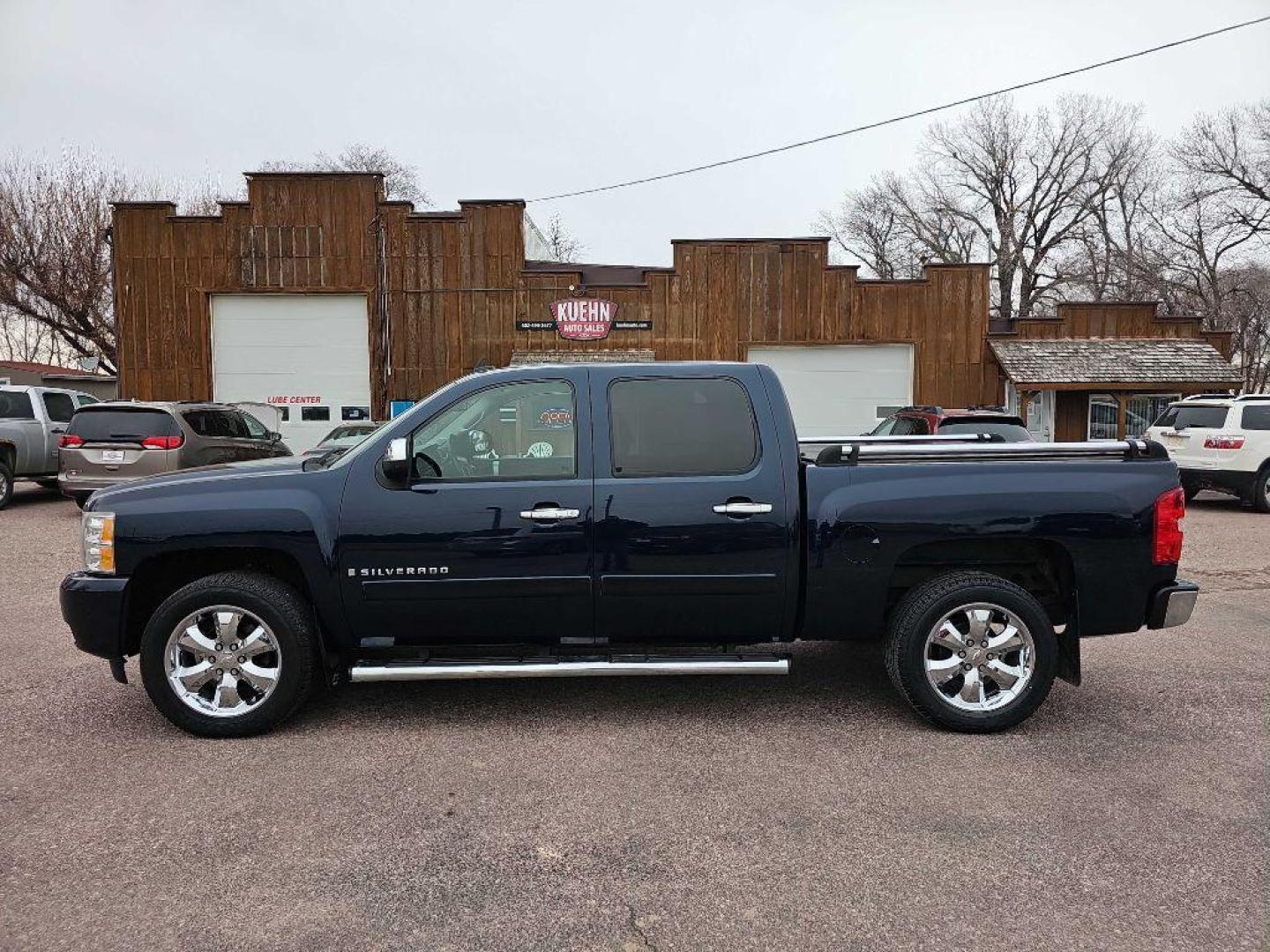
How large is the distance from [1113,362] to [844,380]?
633 cm

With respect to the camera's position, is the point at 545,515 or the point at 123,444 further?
the point at 123,444

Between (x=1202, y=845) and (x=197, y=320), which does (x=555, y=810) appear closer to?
(x=1202, y=845)

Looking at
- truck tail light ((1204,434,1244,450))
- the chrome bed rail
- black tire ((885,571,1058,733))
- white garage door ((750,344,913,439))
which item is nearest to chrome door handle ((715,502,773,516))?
the chrome bed rail

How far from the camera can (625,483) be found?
13.9ft


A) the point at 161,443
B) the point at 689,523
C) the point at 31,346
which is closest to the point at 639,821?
the point at 689,523

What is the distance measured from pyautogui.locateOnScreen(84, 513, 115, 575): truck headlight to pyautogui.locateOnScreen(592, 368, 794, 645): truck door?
2357mm

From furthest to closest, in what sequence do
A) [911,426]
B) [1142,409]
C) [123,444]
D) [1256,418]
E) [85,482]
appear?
[1142,409] < [1256,418] < [911,426] < [123,444] < [85,482]

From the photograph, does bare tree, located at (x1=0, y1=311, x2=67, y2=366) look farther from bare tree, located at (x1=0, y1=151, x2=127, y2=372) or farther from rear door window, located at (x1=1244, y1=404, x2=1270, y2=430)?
rear door window, located at (x1=1244, y1=404, x2=1270, y2=430)

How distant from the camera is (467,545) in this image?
13.6 feet

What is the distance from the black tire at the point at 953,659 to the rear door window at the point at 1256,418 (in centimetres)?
1178

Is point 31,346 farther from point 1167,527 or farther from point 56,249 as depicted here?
point 1167,527

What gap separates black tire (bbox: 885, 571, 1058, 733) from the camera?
4.18m

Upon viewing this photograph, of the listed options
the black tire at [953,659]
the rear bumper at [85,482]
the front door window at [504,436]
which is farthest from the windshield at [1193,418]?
the rear bumper at [85,482]

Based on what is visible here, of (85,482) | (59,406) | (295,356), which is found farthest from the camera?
(295,356)
